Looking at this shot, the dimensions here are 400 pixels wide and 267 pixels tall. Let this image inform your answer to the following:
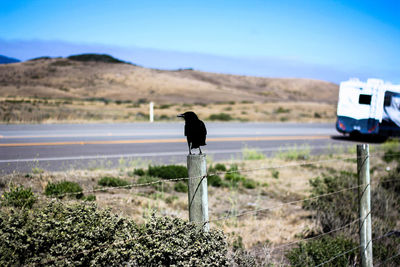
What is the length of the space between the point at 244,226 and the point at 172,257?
3800 mm

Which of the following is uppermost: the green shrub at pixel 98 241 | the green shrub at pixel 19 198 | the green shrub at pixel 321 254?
the green shrub at pixel 98 241

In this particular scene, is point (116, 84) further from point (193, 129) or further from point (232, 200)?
point (193, 129)

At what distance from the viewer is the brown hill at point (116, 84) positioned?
7481cm

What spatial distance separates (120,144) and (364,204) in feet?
32.4

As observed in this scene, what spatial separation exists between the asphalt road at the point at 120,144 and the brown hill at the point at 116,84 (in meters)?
51.0

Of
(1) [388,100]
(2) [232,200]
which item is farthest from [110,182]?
(1) [388,100]

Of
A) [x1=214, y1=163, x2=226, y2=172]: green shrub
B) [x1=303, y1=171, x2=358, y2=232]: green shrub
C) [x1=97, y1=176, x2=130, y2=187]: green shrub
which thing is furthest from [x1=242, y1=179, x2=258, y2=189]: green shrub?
[x1=97, y1=176, x2=130, y2=187]: green shrub

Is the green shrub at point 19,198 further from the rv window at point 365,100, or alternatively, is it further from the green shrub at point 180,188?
the rv window at point 365,100

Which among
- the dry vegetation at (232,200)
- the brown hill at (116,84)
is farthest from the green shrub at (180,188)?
the brown hill at (116,84)

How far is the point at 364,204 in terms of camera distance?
14.8 feet

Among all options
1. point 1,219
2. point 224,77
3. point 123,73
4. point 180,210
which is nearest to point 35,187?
point 180,210

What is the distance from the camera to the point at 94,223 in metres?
2.93

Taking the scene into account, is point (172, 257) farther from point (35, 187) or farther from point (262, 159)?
point (262, 159)

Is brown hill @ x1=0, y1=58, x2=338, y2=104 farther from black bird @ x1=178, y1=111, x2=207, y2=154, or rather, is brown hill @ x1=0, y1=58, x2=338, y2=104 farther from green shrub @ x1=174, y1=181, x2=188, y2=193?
black bird @ x1=178, y1=111, x2=207, y2=154
